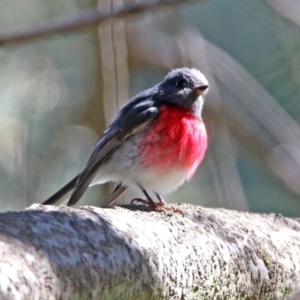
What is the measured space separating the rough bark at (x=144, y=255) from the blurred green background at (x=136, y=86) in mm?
1650

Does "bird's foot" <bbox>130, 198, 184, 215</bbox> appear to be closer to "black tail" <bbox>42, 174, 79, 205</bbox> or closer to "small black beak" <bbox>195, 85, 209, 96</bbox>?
"black tail" <bbox>42, 174, 79, 205</bbox>

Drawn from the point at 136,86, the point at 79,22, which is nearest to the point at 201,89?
the point at 136,86

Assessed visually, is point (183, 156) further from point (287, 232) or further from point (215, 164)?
point (287, 232)

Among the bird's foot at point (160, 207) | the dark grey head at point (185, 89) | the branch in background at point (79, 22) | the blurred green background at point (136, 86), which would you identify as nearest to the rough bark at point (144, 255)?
the bird's foot at point (160, 207)

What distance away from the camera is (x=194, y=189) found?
19.7ft

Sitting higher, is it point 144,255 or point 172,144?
point 172,144

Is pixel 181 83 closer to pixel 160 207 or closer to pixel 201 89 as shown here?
pixel 201 89

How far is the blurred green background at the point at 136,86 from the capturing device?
500cm

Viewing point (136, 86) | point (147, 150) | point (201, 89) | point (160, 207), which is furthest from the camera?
point (136, 86)

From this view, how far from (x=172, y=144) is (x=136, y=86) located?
2.15 metres

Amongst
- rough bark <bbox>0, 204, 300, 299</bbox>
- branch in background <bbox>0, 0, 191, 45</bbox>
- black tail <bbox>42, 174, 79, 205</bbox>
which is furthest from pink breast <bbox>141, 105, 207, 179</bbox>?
branch in background <bbox>0, 0, 191, 45</bbox>

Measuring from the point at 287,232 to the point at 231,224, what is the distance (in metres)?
0.43

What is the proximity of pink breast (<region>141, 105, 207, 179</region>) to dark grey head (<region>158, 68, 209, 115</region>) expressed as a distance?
0.56 feet

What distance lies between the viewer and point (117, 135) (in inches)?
165
